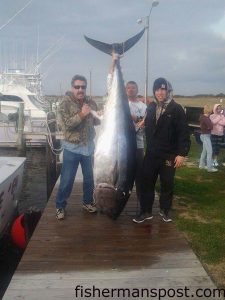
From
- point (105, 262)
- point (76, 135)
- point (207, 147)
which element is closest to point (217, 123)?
point (207, 147)

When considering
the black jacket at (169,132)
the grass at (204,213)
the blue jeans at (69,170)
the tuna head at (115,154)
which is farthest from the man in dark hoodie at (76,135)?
the grass at (204,213)

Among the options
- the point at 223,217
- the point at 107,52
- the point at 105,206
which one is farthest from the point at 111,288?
the point at 223,217

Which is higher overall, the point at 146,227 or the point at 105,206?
the point at 105,206

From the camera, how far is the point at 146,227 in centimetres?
493

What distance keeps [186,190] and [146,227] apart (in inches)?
152

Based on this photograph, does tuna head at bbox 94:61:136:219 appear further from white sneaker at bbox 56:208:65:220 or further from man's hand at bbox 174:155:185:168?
white sneaker at bbox 56:208:65:220

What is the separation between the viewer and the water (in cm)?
655

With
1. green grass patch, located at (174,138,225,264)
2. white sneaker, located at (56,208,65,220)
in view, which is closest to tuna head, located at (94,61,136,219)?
white sneaker, located at (56,208,65,220)

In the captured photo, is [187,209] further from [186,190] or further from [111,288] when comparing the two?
[111,288]

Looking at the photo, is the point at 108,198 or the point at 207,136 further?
the point at 207,136

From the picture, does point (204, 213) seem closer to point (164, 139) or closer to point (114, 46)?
point (164, 139)

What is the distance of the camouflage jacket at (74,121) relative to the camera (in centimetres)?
482

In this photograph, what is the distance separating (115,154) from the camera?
168 inches

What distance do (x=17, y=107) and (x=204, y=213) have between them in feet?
30.4
